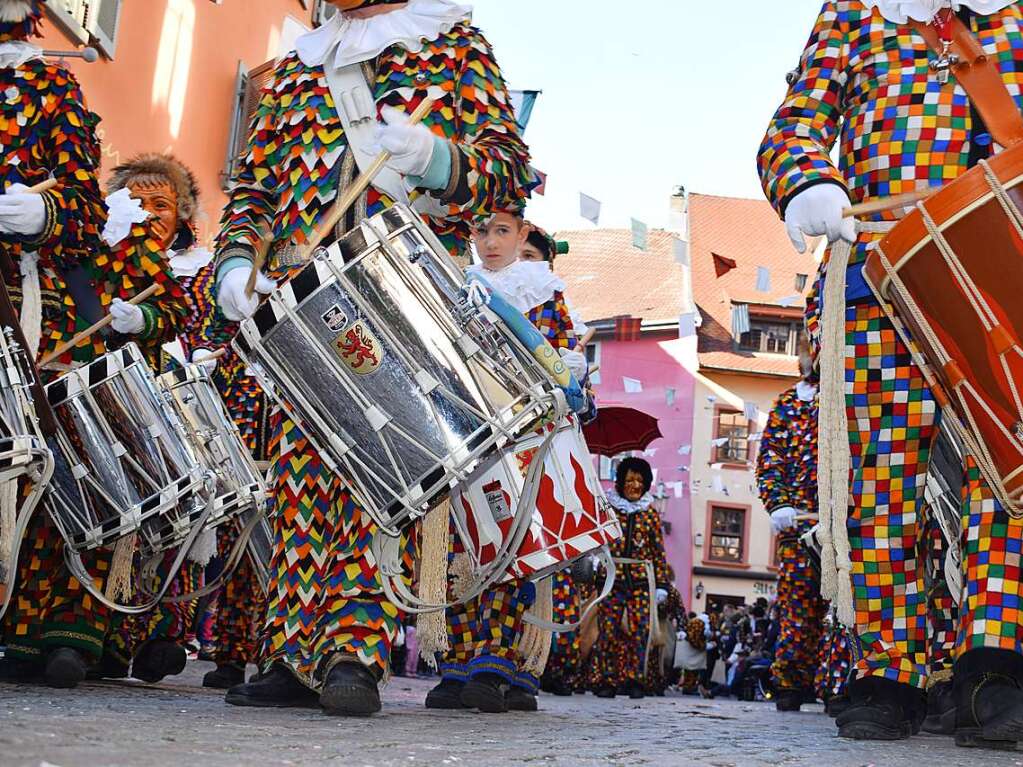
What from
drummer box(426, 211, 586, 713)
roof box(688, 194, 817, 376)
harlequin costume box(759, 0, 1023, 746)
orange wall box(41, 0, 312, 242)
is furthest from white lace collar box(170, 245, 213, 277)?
roof box(688, 194, 817, 376)

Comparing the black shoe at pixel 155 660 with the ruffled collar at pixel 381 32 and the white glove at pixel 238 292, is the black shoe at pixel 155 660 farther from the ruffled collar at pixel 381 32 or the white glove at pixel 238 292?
the ruffled collar at pixel 381 32

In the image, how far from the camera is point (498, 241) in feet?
24.0

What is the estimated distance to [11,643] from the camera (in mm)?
4551

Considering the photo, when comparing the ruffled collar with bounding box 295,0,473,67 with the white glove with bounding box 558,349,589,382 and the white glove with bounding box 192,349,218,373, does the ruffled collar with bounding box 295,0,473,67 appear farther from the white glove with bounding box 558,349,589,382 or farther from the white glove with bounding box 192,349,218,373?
the white glove with bounding box 192,349,218,373

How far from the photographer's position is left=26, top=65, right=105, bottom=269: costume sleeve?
4.66 m

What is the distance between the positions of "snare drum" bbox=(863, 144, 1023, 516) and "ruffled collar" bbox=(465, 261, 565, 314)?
119 inches

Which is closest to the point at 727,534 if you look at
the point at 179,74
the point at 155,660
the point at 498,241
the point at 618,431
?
the point at 179,74

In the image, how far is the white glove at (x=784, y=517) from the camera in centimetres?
830

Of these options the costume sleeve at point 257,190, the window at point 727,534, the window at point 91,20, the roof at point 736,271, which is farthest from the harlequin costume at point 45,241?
the window at point 727,534

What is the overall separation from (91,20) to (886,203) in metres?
10.1

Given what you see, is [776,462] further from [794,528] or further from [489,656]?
[489,656]

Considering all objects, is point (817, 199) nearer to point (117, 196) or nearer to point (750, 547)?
point (117, 196)

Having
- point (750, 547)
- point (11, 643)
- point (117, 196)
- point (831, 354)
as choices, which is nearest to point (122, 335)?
point (117, 196)

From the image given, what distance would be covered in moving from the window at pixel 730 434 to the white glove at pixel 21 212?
37.5 m
